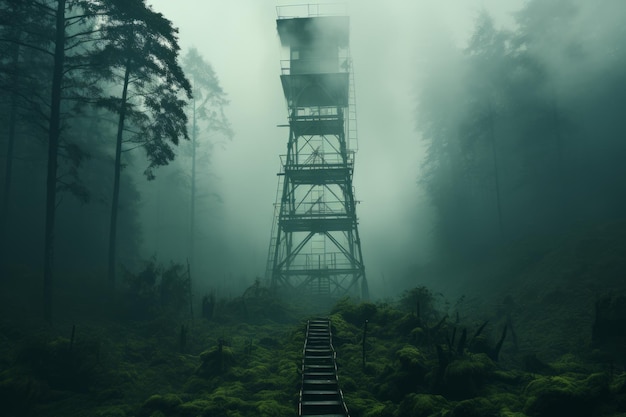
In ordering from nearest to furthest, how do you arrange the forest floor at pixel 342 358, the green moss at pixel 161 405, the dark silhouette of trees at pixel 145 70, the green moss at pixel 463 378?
the forest floor at pixel 342 358, the green moss at pixel 161 405, the green moss at pixel 463 378, the dark silhouette of trees at pixel 145 70

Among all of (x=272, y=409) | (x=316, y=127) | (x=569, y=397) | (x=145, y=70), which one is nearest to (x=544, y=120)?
(x=316, y=127)

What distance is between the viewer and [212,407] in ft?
26.2

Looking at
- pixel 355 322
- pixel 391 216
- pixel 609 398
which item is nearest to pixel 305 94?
pixel 355 322

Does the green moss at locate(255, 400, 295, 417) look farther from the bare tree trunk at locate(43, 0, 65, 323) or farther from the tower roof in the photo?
the tower roof

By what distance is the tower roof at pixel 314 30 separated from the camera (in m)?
25.3

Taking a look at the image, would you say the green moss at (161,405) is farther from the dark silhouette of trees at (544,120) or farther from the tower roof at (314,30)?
the dark silhouette of trees at (544,120)

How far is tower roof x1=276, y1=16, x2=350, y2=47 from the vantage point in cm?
2534

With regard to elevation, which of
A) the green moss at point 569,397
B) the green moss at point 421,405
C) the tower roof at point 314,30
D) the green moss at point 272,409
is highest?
the tower roof at point 314,30

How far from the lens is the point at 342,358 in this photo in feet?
36.5

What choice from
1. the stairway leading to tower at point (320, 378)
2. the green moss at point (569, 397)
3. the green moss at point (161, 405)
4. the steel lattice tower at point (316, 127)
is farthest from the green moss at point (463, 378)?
the steel lattice tower at point (316, 127)

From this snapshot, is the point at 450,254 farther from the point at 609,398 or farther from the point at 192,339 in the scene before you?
the point at 609,398

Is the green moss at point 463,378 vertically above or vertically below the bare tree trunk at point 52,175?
below

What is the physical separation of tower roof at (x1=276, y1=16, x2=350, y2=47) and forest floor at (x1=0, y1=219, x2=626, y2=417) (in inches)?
607

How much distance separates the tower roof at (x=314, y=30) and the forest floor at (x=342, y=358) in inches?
607
